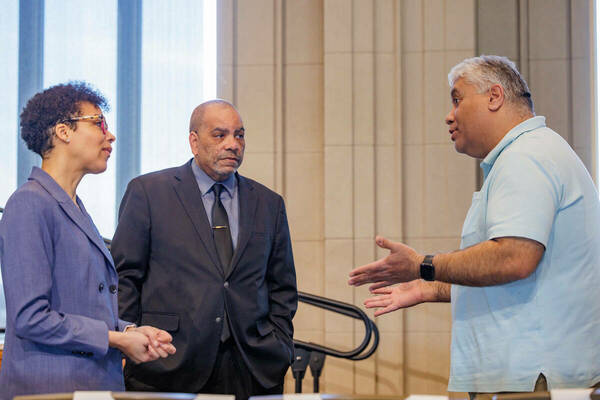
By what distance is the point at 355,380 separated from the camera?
18.1 ft

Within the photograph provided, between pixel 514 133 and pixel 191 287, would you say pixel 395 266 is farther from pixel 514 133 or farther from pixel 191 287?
pixel 191 287

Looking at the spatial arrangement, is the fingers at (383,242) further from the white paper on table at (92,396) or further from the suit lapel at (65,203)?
the white paper on table at (92,396)

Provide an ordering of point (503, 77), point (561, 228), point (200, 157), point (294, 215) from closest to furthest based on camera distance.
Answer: point (561, 228), point (503, 77), point (200, 157), point (294, 215)

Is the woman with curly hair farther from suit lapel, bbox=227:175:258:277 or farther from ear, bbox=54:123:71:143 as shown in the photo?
suit lapel, bbox=227:175:258:277

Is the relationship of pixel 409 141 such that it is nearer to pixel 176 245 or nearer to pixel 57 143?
pixel 176 245

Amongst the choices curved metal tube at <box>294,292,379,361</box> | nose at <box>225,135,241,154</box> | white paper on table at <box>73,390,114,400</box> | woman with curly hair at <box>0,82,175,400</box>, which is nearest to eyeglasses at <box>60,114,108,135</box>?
woman with curly hair at <box>0,82,175,400</box>

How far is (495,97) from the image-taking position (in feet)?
8.42

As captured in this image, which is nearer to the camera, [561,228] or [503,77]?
[561,228]

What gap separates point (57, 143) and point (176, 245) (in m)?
0.91

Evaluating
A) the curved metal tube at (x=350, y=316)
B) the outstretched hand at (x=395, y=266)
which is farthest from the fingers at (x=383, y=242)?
the curved metal tube at (x=350, y=316)

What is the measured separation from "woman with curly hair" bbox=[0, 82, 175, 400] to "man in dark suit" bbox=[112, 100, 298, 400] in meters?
0.65

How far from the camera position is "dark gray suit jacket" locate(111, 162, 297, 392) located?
3066mm

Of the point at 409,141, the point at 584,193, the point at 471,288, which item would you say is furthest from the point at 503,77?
the point at 409,141

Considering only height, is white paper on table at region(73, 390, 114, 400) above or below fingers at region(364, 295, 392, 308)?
below
